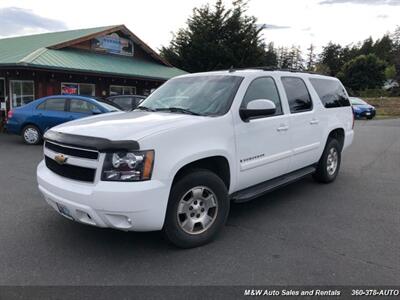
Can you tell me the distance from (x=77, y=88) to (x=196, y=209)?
15.6m

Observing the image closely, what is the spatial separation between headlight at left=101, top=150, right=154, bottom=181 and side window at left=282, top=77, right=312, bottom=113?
2.65m

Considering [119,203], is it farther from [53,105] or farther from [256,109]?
[53,105]

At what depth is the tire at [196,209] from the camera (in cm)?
361

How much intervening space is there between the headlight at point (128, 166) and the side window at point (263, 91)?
1.57m

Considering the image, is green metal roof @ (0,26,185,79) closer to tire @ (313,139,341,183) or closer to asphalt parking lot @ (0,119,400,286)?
asphalt parking lot @ (0,119,400,286)

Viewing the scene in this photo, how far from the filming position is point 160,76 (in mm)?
19859

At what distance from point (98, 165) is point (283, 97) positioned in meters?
2.84

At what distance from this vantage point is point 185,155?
356cm

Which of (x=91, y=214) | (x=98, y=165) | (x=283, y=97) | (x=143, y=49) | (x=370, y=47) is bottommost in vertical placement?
(x=91, y=214)

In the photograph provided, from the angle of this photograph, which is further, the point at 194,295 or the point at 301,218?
the point at 301,218

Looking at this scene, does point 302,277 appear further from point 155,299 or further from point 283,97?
point 283,97

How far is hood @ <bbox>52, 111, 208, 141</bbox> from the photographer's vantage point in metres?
3.41

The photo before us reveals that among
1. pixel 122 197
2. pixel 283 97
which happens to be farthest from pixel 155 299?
pixel 283 97

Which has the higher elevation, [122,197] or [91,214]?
[122,197]
